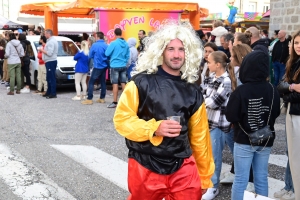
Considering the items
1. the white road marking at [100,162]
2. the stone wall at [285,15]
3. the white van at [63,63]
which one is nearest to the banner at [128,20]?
the white van at [63,63]

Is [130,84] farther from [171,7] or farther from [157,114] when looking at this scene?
[171,7]

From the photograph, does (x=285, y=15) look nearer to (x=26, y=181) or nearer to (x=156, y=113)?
(x=26, y=181)

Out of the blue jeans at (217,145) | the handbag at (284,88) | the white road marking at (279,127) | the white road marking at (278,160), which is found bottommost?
the white road marking at (278,160)

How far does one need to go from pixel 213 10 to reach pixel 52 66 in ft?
130

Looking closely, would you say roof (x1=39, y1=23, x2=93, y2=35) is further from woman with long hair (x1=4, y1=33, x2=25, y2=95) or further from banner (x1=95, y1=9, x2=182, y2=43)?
woman with long hair (x1=4, y1=33, x2=25, y2=95)

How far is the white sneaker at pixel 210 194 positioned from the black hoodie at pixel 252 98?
3.32ft

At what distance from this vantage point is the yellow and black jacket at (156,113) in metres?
2.48

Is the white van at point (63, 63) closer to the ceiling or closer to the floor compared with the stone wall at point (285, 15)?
closer to the floor

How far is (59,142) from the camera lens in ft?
20.9

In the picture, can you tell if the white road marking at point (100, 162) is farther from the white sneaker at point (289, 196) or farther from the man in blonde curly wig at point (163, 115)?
the man in blonde curly wig at point (163, 115)

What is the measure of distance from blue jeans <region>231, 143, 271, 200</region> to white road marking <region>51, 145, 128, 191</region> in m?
1.48

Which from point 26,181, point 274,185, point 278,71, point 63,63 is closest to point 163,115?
point 274,185

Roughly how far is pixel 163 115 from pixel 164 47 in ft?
1.59

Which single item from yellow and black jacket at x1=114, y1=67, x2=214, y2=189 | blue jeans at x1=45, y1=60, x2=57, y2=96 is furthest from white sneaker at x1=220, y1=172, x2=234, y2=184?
blue jeans at x1=45, y1=60, x2=57, y2=96
